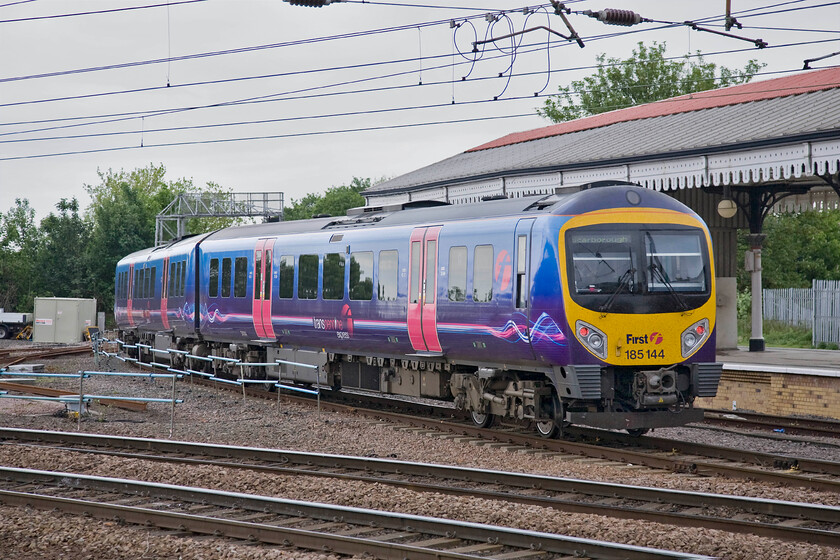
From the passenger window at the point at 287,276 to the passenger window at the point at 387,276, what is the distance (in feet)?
10.6

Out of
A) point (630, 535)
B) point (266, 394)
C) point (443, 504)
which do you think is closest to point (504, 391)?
point (443, 504)

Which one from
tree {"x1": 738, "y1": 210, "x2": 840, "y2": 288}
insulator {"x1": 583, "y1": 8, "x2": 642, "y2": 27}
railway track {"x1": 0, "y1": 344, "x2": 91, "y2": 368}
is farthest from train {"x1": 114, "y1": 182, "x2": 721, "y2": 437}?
tree {"x1": 738, "y1": 210, "x2": 840, "y2": 288}

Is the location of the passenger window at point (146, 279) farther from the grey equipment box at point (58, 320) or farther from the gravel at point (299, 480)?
the grey equipment box at point (58, 320)

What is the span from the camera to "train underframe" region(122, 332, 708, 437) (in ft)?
40.0

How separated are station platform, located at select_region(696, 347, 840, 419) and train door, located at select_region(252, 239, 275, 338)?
852 cm

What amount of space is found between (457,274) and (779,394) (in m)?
7.26

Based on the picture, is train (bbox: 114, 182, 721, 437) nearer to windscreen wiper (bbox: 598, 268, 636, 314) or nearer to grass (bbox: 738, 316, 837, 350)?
windscreen wiper (bbox: 598, 268, 636, 314)

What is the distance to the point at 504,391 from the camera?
13.8 metres

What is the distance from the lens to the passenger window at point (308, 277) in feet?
59.0

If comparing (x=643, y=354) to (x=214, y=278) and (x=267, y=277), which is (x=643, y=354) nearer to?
(x=267, y=277)

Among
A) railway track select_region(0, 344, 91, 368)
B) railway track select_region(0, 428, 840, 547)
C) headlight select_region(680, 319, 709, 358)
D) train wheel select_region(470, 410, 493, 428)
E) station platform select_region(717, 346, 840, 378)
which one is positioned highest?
headlight select_region(680, 319, 709, 358)

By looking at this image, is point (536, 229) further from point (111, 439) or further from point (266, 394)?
point (266, 394)

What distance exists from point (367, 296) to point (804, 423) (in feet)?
24.0

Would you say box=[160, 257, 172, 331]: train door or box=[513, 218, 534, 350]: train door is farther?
box=[160, 257, 172, 331]: train door
